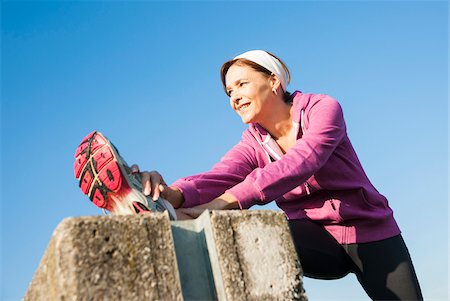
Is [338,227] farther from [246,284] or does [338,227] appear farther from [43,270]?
[43,270]

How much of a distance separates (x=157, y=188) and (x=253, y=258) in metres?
1.08

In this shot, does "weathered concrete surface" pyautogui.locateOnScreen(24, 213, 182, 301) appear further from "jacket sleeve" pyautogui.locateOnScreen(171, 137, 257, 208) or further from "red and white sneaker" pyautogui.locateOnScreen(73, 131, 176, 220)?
"jacket sleeve" pyautogui.locateOnScreen(171, 137, 257, 208)

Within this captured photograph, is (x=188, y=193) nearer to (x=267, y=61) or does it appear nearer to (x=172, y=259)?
(x=267, y=61)

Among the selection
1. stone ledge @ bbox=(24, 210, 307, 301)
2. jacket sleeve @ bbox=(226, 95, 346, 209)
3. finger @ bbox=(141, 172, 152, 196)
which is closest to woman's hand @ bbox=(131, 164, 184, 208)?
finger @ bbox=(141, 172, 152, 196)

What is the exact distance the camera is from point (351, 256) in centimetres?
382

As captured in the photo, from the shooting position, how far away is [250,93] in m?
3.99

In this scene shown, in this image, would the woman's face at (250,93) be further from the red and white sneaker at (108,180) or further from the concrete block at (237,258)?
the concrete block at (237,258)

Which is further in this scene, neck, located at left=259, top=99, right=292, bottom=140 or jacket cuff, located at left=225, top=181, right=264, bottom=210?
neck, located at left=259, top=99, right=292, bottom=140

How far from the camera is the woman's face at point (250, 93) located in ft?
13.1

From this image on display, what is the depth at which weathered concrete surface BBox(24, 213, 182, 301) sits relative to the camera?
2145 millimetres

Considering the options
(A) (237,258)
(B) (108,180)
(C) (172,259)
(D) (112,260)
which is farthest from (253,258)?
(B) (108,180)

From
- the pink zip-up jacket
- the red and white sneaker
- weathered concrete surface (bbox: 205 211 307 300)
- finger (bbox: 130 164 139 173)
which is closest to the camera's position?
weathered concrete surface (bbox: 205 211 307 300)

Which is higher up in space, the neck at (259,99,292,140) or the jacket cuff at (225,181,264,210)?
the neck at (259,99,292,140)

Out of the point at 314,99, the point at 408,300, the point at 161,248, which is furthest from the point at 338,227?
the point at 161,248
